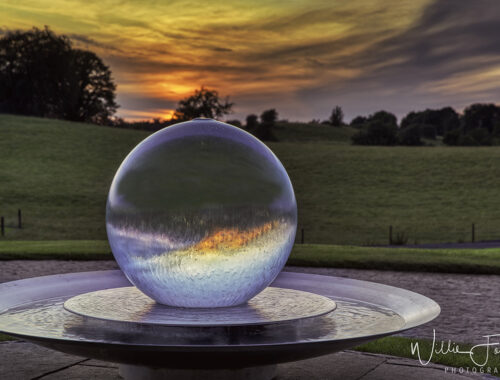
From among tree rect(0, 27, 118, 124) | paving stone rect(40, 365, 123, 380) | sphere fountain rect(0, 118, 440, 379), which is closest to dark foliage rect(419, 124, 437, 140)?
tree rect(0, 27, 118, 124)

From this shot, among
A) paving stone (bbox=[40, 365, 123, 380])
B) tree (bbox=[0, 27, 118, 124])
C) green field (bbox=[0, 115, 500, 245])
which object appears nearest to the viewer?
paving stone (bbox=[40, 365, 123, 380])

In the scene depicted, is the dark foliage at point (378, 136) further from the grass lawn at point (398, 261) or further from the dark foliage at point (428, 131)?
the grass lawn at point (398, 261)

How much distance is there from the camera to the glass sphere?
16.8 ft

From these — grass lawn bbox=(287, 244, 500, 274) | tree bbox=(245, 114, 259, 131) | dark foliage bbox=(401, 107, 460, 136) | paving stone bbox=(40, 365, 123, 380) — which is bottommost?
grass lawn bbox=(287, 244, 500, 274)

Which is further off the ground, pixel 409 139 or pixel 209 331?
pixel 409 139

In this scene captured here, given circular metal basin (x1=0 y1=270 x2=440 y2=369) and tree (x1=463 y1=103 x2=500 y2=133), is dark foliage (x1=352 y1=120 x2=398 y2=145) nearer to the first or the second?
tree (x1=463 y1=103 x2=500 y2=133)

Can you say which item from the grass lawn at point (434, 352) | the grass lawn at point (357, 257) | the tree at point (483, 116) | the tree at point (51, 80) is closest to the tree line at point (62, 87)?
the tree at point (51, 80)

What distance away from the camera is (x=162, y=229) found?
515cm

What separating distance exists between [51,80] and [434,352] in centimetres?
9160

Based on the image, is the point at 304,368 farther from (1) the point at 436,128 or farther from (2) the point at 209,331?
(1) the point at 436,128

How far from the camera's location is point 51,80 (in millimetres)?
91375

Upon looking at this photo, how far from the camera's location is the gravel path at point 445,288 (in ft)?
33.3

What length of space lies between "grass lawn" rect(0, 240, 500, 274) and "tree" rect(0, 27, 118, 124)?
74209 millimetres

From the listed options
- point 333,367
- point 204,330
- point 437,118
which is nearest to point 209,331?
point 204,330
